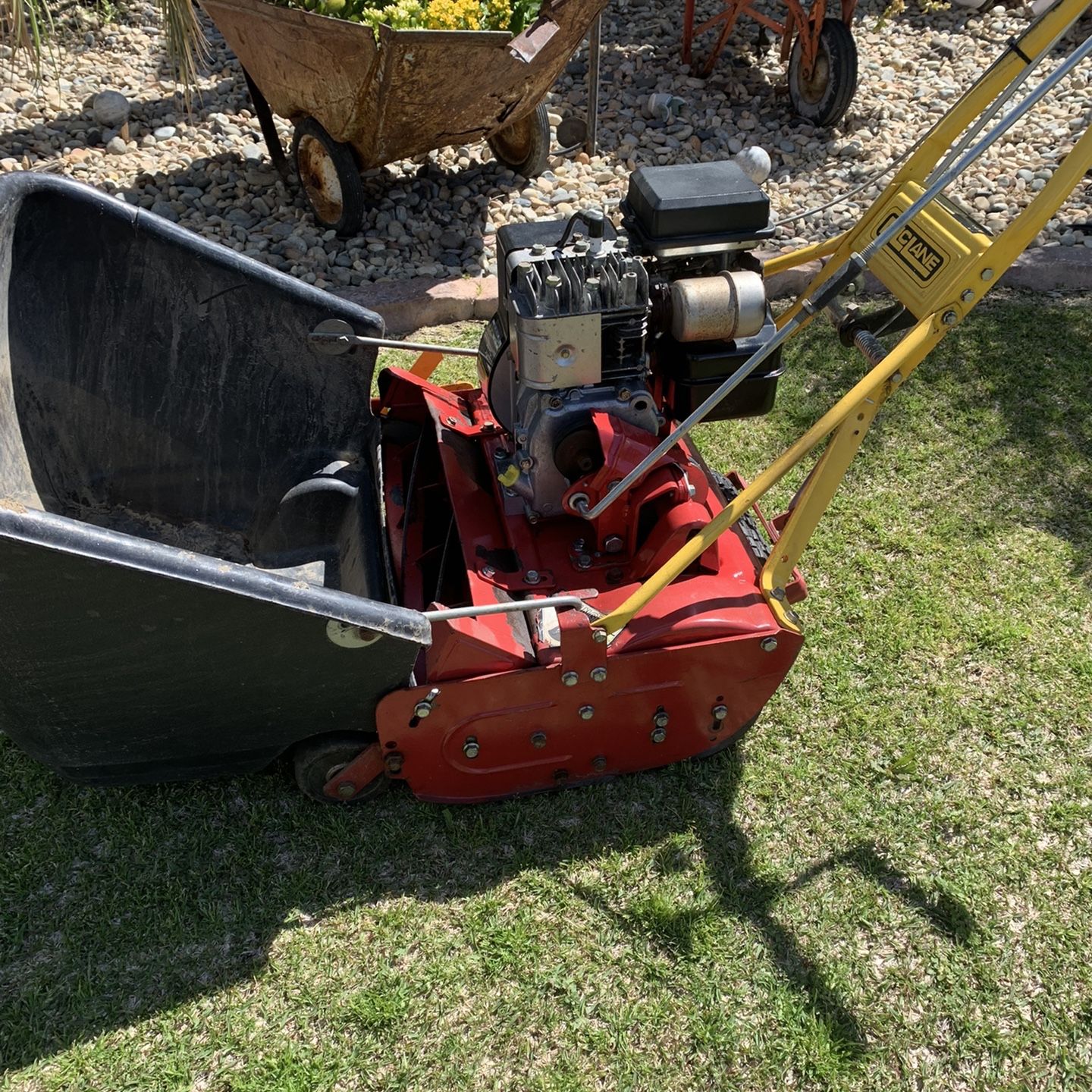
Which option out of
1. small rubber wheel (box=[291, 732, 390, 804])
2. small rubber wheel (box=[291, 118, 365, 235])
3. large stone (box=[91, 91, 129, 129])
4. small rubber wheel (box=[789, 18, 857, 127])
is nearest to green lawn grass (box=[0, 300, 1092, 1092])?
small rubber wheel (box=[291, 732, 390, 804])

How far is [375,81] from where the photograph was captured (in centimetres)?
406

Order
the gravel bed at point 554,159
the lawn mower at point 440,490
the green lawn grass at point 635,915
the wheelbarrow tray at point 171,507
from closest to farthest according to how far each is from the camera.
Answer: the wheelbarrow tray at point 171,507 → the lawn mower at point 440,490 → the green lawn grass at point 635,915 → the gravel bed at point 554,159

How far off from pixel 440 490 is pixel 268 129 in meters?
2.94

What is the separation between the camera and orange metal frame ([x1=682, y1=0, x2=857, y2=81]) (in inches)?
220

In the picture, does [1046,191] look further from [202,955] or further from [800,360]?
[202,955]

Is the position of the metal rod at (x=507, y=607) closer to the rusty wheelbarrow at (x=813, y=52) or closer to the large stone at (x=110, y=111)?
the rusty wheelbarrow at (x=813, y=52)

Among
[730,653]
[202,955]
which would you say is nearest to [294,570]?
[202,955]

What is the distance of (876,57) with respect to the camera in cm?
637

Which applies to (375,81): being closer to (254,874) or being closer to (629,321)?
(629,321)

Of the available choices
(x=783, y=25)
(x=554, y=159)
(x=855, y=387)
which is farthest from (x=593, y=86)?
(x=855, y=387)

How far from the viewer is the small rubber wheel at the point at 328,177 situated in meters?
4.52

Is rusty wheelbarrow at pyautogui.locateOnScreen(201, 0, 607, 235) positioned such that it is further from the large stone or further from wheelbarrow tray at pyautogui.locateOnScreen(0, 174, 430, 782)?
wheelbarrow tray at pyautogui.locateOnScreen(0, 174, 430, 782)

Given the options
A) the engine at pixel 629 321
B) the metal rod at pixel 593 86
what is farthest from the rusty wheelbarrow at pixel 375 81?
the engine at pixel 629 321

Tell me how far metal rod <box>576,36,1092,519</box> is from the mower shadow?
32.6 inches
